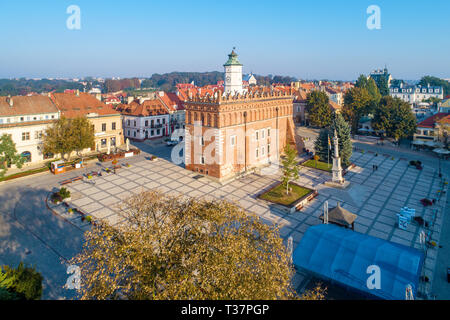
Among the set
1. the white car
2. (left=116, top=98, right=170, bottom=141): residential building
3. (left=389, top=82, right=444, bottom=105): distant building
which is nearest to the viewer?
the white car

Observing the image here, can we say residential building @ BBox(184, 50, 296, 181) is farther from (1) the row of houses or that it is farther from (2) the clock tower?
(1) the row of houses

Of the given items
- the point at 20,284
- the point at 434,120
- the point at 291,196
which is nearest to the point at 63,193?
the point at 20,284

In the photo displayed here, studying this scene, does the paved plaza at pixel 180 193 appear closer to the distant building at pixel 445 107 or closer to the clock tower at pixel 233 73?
the clock tower at pixel 233 73

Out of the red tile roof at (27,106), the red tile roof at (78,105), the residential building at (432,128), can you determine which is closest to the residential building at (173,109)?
the red tile roof at (78,105)

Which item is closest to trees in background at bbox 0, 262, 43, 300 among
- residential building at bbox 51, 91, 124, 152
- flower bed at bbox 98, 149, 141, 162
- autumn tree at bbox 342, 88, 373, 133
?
flower bed at bbox 98, 149, 141, 162

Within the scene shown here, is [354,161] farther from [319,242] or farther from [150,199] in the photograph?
[150,199]

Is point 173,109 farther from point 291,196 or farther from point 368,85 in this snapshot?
point 368,85
